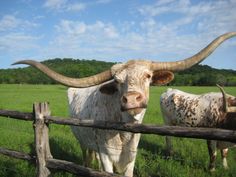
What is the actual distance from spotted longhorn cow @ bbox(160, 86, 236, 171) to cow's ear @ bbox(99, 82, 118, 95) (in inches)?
104

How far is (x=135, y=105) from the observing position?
3.85 meters

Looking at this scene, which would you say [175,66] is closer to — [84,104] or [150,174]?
[84,104]

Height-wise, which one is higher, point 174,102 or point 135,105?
point 135,105

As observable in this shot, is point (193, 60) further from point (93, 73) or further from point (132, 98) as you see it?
point (93, 73)

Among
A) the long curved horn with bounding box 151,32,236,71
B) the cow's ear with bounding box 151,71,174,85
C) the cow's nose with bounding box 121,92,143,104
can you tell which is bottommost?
the cow's nose with bounding box 121,92,143,104

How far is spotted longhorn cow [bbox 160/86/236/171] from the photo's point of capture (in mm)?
7359

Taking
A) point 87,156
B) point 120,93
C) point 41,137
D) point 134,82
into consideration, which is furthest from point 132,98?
point 87,156

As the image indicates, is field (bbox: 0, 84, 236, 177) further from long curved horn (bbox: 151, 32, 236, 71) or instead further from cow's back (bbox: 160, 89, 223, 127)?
long curved horn (bbox: 151, 32, 236, 71)

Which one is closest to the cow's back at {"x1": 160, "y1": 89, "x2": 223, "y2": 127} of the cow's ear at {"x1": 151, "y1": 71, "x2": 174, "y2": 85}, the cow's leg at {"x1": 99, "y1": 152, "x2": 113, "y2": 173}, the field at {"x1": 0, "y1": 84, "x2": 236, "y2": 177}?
the field at {"x1": 0, "y1": 84, "x2": 236, "y2": 177}

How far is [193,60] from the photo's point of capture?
4.67m

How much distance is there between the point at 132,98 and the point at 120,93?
2.71 ft

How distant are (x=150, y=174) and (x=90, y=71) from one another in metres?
58.4

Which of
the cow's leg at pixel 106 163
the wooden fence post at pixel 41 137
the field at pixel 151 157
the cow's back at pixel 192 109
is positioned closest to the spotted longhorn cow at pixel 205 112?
the cow's back at pixel 192 109

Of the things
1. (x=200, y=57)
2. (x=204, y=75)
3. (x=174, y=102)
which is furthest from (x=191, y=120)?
(x=204, y=75)
